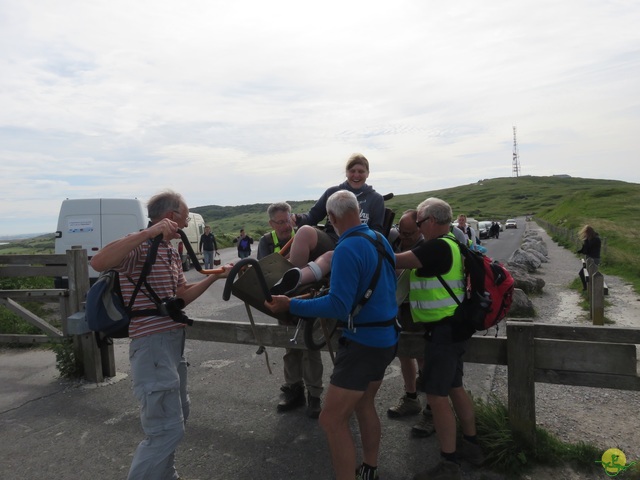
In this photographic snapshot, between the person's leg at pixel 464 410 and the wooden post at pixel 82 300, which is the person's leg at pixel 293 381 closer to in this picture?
the person's leg at pixel 464 410

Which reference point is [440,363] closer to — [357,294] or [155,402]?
[357,294]

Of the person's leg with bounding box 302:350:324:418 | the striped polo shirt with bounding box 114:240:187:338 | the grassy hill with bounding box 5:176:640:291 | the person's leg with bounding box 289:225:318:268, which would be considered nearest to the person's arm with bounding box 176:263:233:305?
the striped polo shirt with bounding box 114:240:187:338

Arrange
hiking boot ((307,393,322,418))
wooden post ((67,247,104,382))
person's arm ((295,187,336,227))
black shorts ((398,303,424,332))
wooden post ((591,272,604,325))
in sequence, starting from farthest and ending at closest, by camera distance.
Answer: wooden post ((591,272,604,325))
wooden post ((67,247,104,382))
hiking boot ((307,393,322,418))
person's arm ((295,187,336,227))
black shorts ((398,303,424,332))

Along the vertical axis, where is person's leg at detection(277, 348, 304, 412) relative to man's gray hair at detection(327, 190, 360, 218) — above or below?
below

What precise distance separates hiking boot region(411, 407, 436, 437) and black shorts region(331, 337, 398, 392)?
137 centimetres

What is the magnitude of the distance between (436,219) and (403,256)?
406mm

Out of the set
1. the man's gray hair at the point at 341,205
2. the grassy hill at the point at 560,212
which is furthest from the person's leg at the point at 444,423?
the grassy hill at the point at 560,212

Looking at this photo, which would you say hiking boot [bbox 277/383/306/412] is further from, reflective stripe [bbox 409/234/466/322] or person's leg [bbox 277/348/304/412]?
reflective stripe [bbox 409/234/466/322]

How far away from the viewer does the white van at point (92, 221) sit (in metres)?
12.6

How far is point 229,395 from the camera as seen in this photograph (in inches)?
209

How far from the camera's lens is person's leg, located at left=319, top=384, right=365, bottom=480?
9.79 ft

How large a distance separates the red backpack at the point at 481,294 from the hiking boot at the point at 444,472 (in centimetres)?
91

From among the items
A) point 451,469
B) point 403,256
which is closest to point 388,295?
point 403,256

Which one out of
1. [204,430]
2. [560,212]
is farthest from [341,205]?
[560,212]
